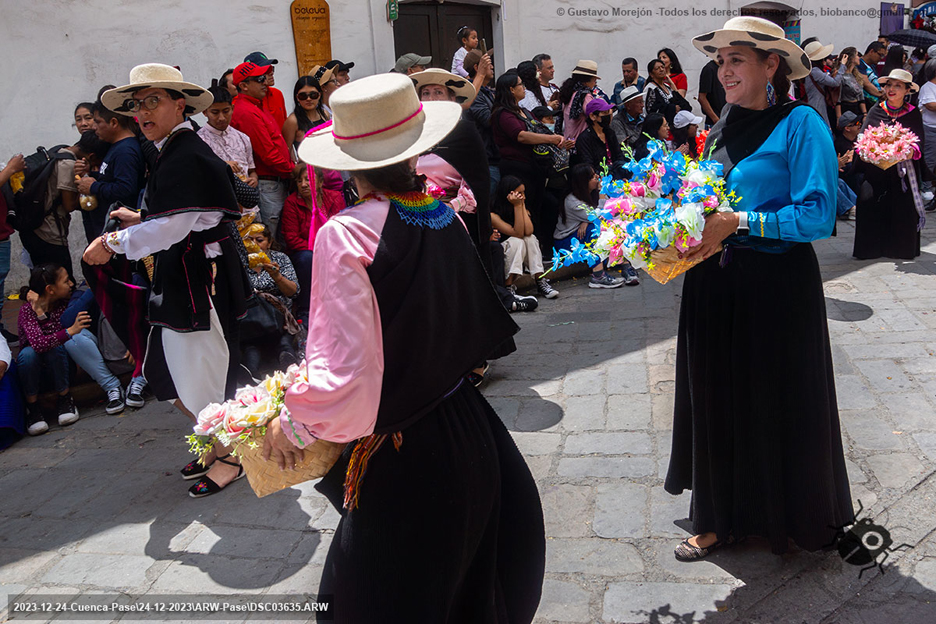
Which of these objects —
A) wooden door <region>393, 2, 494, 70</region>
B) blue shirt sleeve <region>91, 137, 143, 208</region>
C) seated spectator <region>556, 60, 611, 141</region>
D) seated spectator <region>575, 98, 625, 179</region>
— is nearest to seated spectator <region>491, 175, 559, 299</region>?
seated spectator <region>575, 98, 625, 179</region>

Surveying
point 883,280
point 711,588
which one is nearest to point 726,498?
point 711,588

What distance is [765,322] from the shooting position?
3367mm

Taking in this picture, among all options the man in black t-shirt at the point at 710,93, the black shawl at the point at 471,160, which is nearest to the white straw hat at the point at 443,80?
the black shawl at the point at 471,160

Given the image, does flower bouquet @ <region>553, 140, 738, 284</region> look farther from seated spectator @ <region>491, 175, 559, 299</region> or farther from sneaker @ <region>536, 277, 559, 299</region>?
sneaker @ <region>536, 277, 559, 299</region>

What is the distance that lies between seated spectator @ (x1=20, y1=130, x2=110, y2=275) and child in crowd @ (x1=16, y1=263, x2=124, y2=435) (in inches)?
35.1

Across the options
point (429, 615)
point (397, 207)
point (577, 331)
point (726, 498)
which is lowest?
point (577, 331)

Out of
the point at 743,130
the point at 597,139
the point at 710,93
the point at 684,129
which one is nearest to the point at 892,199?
the point at 684,129

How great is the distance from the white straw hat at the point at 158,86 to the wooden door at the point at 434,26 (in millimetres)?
→ 6888

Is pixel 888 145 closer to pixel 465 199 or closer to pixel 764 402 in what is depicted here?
pixel 465 199

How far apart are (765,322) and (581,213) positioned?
577cm

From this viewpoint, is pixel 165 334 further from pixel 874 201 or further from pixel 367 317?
pixel 874 201

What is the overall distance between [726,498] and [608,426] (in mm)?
1553

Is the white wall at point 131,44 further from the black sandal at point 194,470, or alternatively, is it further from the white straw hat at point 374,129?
the white straw hat at point 374,129

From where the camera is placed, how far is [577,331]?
24.0 ft
